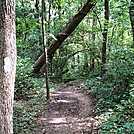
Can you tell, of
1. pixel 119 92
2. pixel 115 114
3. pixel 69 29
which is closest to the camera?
pixel 115 114

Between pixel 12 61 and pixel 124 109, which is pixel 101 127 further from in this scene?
pixel 12 61

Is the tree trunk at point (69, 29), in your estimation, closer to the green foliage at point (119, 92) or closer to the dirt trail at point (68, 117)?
the dirt trail at point (68, 117)

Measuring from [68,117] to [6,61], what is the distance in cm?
446

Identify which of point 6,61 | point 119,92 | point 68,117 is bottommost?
point 68,117

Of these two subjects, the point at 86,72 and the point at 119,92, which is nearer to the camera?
the point at 119,92

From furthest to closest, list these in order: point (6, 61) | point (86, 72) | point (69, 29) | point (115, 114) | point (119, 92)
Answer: point (86, 72) → point (69, 29) → point (119, 92) → point (115, 114) → point (6, 61)

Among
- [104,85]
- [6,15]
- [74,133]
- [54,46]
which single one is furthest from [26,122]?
[54,46]

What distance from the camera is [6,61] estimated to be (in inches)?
144

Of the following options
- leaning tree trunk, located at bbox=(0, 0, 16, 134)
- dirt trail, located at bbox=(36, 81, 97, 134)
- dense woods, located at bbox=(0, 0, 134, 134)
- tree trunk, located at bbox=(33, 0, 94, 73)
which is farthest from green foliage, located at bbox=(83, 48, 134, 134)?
tree trunk, located at bbox=(33, 0, 94, 73)

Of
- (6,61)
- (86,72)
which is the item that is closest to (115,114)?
(6,61)

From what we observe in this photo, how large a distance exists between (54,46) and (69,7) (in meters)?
4.46

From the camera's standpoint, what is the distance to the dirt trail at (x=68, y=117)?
615 centimetres

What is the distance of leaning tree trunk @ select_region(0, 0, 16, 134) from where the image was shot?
11.8ft

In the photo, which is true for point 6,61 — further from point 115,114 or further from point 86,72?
point 86,72
